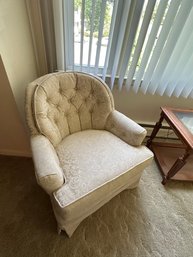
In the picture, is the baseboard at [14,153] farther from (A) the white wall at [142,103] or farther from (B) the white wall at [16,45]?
(A) the white wall at [142,103]

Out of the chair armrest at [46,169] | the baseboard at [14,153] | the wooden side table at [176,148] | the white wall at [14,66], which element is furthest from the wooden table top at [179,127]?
the baseboard at [14,153]

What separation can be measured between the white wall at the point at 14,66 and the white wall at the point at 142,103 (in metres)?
0.87

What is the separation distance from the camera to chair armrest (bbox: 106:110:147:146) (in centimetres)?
113

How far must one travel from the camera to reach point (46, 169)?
812 millimetres

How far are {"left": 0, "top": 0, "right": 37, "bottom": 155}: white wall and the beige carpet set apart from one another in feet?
1.09

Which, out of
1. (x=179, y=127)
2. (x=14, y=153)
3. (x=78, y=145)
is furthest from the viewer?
(x=14, y=153)

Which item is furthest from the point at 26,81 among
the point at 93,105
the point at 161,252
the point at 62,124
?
the point at 161,252

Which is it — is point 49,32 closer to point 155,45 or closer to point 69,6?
point 69,6

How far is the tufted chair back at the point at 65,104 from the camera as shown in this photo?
1.02 meters

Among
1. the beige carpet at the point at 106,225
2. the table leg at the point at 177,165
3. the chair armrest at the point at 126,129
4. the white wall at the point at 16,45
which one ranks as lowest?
the beige carpet at the point at 106,225

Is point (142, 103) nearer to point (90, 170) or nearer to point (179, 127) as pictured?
point (179, 127)

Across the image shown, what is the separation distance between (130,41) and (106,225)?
1428mm

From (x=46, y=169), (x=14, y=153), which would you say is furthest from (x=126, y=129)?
(x=14, y=153)

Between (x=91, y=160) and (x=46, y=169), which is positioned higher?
(x=46, y=169)
